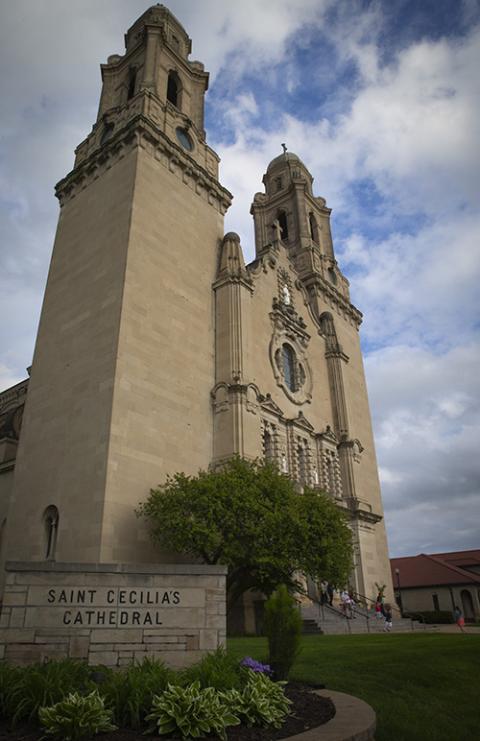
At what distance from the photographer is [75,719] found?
6.61 meters

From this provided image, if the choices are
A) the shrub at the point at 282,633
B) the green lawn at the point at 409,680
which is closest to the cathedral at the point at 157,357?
the green lawn at the point at 409,680

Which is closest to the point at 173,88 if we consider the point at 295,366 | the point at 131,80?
the point at 131,80

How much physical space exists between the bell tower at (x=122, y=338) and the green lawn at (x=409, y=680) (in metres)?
9.93

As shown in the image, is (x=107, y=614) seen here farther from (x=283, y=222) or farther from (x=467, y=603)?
(x=283, y=222)

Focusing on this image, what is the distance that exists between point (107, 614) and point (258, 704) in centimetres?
373

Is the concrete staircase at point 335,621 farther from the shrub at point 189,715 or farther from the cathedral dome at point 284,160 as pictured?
the cathedral dome at point 284,160

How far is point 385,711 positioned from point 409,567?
164 ft

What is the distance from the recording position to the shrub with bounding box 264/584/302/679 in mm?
10227

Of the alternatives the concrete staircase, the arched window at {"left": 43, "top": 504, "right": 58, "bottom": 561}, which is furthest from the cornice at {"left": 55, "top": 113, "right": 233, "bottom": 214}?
the concrete staircase

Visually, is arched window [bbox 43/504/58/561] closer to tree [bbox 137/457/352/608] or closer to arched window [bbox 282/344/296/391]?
tree [bbox 137/457/352/608]

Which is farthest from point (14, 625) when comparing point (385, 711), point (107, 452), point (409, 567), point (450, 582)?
point (409, 567)

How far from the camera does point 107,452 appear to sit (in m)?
22.8

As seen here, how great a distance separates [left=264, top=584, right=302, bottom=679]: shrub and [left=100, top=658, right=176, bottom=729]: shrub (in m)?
2.72

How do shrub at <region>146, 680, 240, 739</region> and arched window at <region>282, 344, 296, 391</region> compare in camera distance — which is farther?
arched window at <region>282, 344, 296, 391</region>
